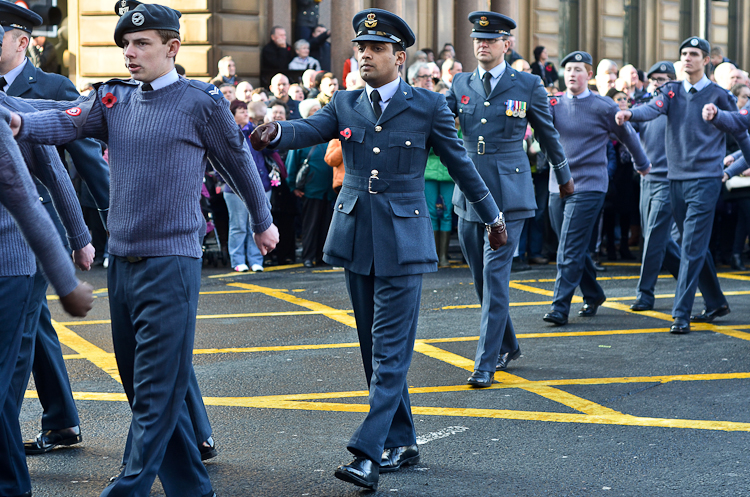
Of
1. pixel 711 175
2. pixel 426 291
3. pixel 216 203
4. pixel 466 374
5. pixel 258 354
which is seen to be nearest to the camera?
pixel 466 374

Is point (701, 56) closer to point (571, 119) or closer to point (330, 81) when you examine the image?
point (571, 119)

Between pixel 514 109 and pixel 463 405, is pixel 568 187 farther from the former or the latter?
pixel 463 405

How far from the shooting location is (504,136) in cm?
682

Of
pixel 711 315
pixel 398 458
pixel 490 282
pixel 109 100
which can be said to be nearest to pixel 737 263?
pixel 711 315

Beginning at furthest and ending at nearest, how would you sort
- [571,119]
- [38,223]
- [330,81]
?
[330,81]
[571,119]
[38,223]

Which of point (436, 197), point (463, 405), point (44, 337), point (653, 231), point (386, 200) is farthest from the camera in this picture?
point (436, 197)

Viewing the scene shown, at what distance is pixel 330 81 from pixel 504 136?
675 centimetres

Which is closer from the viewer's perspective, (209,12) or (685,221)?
(685,221)

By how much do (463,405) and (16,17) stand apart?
3.05 meters

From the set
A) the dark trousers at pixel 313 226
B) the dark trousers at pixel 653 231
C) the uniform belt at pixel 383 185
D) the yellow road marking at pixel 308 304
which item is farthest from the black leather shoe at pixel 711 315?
the dark trousers at pixel 313 226

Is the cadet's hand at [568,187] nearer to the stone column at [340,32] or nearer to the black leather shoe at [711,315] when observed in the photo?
the black leather shoe at [711,315]

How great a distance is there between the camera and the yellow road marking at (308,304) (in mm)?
8766

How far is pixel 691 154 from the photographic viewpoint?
27.3 feet

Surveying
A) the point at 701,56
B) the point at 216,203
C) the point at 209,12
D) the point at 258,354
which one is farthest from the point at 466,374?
the point at 209,12
